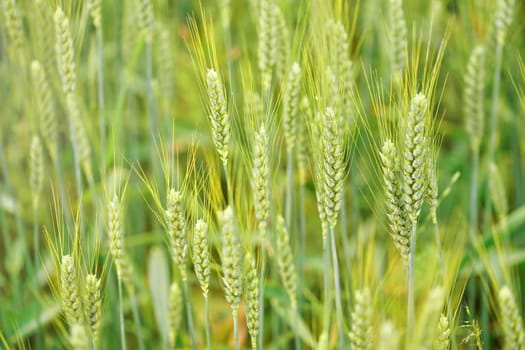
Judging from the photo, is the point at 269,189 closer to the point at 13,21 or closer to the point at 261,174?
the point at 261,174

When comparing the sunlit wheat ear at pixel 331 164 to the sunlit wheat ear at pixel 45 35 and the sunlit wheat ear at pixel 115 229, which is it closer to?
the sunlit wheat ear at pixel 115 229

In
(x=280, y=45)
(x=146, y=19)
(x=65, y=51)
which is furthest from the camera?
(x=146, y=19)

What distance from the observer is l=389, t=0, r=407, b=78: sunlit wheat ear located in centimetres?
150

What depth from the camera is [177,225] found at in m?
1.13

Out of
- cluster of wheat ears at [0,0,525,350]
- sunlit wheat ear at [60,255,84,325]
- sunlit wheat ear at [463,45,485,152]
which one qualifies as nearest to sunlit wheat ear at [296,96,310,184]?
cluster of wheat ears at [0,0,525,350]

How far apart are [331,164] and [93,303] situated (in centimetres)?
46

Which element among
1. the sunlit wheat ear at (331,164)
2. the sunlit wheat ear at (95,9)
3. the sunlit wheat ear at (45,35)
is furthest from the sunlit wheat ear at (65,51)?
the sunlit wheat ear at (331,164)

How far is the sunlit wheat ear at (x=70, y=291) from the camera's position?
1.10 meters

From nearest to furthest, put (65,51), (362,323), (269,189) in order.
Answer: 1. (362,323)
2. (269,189)
3. (65,51)

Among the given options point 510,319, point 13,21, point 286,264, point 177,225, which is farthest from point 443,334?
point 13,21

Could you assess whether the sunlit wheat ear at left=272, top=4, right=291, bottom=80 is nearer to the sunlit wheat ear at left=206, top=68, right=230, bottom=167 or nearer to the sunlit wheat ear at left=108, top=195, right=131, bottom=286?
the sunlit wheat ear at left=206, top=68, right=230, bottom=167

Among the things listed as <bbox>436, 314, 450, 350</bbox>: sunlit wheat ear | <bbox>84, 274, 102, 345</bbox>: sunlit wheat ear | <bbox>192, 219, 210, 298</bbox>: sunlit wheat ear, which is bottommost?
<bbox>436, 314, 450, 350</bbox>: sunlit wheat ear

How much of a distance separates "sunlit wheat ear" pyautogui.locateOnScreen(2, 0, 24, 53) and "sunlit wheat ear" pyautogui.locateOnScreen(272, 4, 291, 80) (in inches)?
22.5

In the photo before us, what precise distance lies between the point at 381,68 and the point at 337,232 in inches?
22.4
